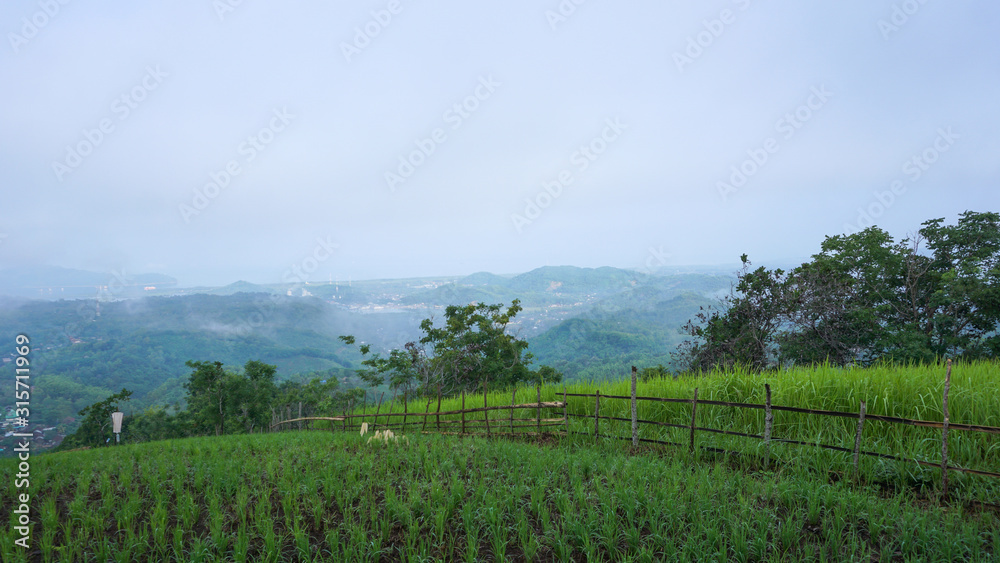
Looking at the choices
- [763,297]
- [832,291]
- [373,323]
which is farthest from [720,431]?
[373,323]

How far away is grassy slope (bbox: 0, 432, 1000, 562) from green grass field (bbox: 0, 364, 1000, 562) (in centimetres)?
2

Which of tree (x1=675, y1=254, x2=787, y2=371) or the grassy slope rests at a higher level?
tree (x1=675, y1=254, x2=787, y2=371)

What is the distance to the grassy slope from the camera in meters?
3.99

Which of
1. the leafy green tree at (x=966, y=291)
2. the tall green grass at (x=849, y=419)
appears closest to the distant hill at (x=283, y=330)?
the leafy green tree at (x=966, y=291)

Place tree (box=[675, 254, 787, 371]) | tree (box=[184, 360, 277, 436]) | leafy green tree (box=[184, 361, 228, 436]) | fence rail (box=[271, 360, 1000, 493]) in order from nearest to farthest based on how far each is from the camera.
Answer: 1. fence rail (box=[271, 360, 1000, 493])
2. tree (box=[675, 254, 787, 371])
3. leafy green tree (box=[184, 361, 228, 436])
4. tree (box=[184, 360, 277, 436])

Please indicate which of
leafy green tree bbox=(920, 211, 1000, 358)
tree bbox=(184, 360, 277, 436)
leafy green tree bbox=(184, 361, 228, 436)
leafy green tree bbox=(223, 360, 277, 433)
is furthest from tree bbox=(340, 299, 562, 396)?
leafy green tree bbox=(920, 211, 1000, 358)

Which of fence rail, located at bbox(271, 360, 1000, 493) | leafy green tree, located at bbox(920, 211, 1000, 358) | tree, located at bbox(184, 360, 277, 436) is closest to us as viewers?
fence rail, located at bbox(271, 360, 1000, 493)

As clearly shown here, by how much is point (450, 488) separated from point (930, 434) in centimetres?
632

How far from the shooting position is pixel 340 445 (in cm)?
823

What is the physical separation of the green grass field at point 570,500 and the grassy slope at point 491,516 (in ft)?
0.07

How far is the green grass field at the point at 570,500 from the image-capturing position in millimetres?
4043

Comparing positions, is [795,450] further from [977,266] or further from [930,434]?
[977,266]

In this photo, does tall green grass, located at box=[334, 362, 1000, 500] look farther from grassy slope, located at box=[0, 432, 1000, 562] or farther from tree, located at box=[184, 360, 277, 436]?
tree, located at box=[184, 360, 277, 436]

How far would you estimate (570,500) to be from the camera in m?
5.06
